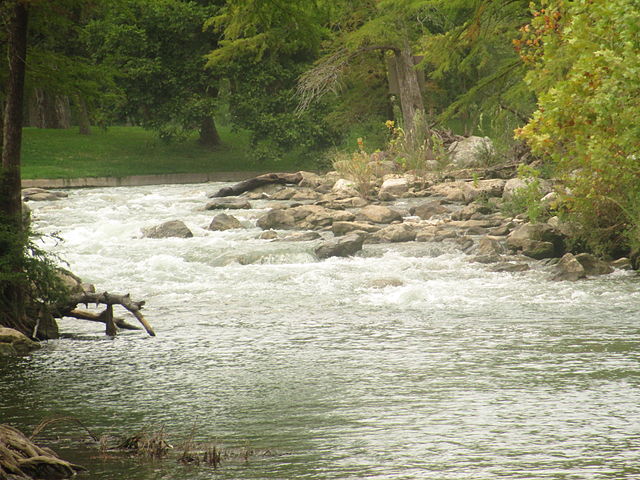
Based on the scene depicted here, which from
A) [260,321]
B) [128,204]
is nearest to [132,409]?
[260,321]

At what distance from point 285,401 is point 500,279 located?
314 inches

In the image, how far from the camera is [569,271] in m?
17.2

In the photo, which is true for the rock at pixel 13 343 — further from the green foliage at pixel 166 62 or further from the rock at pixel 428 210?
the green foliage at pixel 166 62

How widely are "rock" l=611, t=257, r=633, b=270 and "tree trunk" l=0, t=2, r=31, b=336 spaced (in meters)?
9.84

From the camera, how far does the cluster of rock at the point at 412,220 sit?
19.1 metres

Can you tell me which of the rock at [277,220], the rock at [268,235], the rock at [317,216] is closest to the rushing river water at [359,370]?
the rock at [268,235]

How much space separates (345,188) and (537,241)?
10585 mm

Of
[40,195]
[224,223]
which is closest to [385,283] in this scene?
[224,223]

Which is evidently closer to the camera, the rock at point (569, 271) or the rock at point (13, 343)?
the rock at point (13, 343)

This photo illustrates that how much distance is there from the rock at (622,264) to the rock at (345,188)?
11317 mm

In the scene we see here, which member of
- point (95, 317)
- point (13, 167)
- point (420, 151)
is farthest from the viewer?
point (420, 151)

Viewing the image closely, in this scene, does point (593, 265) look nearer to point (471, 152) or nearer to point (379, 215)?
point (379, 215)

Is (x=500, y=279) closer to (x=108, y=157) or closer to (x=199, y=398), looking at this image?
(x=199, y=398)

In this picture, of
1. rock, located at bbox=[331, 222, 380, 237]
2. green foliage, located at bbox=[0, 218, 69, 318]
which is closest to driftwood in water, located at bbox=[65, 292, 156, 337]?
green foliage, located at bbox=[0, 218, 69, 318]
